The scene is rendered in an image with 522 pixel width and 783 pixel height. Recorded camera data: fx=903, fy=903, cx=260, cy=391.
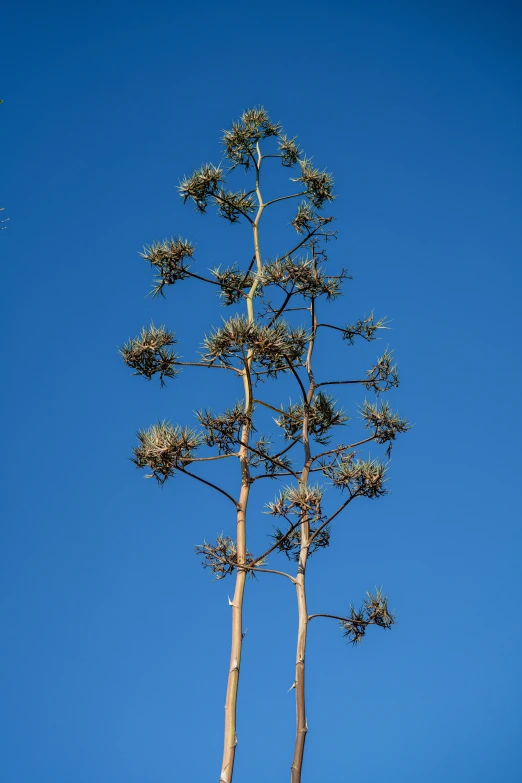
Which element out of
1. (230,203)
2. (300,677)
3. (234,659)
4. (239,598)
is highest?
(230,203)

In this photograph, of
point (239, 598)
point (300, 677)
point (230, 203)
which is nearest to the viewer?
point (300, 677)

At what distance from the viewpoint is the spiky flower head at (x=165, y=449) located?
26.0 feet

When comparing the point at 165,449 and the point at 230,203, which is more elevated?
the point at 230,203

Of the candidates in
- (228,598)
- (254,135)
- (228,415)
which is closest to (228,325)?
(228,415)

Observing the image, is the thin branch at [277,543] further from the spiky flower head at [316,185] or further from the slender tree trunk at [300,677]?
the spiky flower head at [316,185]

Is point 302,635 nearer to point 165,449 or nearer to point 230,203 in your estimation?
point 165,449

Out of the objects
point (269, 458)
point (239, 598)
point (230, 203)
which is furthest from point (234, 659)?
point (230, 203)

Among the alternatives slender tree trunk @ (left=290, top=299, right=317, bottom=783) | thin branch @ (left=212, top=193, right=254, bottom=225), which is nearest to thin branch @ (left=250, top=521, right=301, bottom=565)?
slender tree trunk @ (left=290, top=299, right=317, bottom=783)

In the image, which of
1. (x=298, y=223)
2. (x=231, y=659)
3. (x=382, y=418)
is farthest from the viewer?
(x=298, y=223)

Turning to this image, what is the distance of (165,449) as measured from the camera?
787cm

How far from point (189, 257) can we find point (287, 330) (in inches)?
47.7

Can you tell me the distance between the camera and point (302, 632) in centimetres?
762

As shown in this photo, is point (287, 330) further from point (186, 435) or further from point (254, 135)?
point (254, 135)

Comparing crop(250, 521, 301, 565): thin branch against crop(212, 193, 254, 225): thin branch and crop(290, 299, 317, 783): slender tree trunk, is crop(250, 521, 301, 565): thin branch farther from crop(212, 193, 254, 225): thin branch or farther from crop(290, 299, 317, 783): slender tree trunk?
crop(212, 193, 254, 225): thin branch
